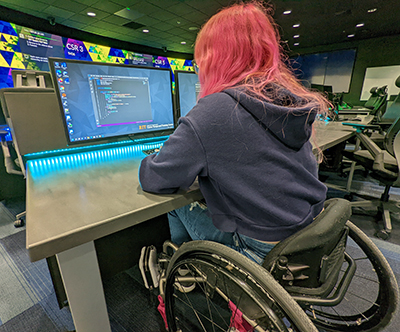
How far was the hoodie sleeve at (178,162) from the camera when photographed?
0.53 meters

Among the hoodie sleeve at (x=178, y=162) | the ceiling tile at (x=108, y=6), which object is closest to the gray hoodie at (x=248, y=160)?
the hoodie sleeve at (x=178, y=162)

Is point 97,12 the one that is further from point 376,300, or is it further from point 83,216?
point 376,300

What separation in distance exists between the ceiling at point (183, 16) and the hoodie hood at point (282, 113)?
3798 mm

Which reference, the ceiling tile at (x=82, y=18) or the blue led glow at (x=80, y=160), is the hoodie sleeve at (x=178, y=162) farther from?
the ceiling tile at (x=82, y=18)

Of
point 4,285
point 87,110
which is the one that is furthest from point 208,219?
point 4,285

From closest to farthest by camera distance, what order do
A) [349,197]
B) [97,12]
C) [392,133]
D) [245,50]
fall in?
[245,50]
[392,133]
[349,197]
[97,12]

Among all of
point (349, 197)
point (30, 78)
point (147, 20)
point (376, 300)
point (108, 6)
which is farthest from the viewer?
point (147, 20)

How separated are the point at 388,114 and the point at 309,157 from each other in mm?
3326

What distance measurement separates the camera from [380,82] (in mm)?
6609

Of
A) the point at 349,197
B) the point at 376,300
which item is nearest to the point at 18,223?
the point at 376,300

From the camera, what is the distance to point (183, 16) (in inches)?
189

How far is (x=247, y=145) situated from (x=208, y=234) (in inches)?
13.7

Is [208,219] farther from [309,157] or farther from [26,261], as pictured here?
[26,261]

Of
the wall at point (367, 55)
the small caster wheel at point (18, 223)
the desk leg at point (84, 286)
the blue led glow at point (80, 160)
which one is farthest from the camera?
the wall at point (367, 55)
